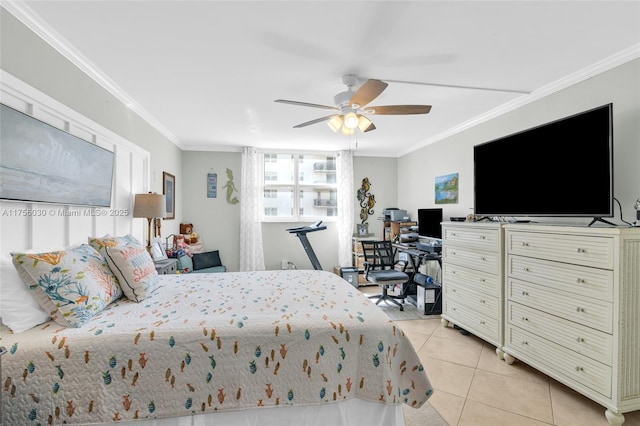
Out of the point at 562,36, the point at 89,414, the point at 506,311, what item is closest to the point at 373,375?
the point at 89,414

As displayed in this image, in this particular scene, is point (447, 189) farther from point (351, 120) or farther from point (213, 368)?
point (213, 368)

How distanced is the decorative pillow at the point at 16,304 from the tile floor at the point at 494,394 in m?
2.45

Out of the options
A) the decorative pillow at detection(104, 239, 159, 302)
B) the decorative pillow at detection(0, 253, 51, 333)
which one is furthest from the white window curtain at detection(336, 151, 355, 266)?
the decorative pillow at detection(0, 253, 51, 333)

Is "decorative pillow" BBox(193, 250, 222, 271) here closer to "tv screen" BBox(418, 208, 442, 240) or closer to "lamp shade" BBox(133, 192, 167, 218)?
"lamp shade" BBox(133, 192, 167, 218)

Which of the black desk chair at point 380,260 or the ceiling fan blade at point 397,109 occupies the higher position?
the ceiling fan blade at point 397,109

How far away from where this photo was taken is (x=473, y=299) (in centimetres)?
306

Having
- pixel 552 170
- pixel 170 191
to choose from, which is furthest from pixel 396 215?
pixel 170 191

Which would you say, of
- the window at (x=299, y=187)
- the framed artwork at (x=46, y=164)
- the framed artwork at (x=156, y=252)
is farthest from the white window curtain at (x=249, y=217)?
the framed artwork at (x=46, y=164)

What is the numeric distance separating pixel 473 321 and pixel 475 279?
0.44m

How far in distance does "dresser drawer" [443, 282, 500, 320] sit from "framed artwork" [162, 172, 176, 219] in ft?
13.4

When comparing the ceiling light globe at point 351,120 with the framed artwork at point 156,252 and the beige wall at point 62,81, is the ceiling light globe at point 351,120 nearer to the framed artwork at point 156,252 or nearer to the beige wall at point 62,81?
the beige wall at point 62,81

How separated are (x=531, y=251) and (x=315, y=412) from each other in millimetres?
2125

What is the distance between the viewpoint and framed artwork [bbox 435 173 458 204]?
4.31 m

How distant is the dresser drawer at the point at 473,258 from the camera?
9.18ft
